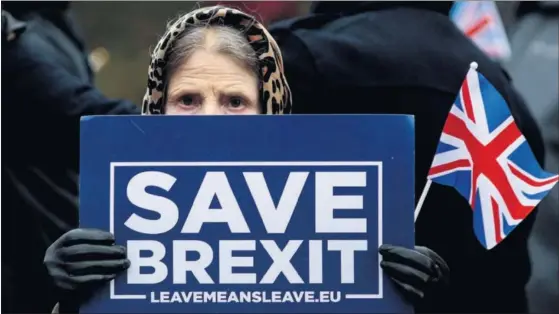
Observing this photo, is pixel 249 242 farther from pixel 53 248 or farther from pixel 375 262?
pixel 53 248

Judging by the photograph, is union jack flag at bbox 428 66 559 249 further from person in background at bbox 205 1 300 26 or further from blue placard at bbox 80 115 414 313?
person in background at bbox 205 1 300 26

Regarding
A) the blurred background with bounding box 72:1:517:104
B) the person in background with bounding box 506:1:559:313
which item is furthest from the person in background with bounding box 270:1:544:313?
the blurred background with bounding box 72:1:517:104

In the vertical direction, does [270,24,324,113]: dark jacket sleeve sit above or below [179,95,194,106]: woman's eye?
above

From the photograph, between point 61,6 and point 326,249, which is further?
point 61,6

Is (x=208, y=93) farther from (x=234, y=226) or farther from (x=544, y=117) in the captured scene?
(x=544, y=117)

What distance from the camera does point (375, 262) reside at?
2166 millimetres

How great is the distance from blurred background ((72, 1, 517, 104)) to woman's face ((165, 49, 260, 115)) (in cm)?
187

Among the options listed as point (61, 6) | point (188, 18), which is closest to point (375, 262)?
point (188, 18)

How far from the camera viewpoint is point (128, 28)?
4527 millimetres

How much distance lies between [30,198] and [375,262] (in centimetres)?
218

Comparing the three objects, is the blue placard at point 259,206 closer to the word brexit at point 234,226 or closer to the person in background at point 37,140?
the word brexit at point 234,226

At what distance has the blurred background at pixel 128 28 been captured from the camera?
438cm

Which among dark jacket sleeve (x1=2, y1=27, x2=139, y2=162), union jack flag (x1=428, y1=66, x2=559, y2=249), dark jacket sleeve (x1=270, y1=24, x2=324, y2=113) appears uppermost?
dark jacket sleeve (x1=2, y1=27, x2=139, y2=162)

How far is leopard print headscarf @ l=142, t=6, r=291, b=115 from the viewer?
8.23 ft
